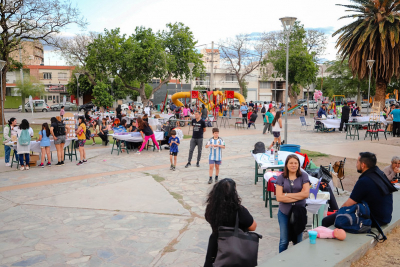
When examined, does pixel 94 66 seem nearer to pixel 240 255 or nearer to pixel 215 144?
pixel 215 144

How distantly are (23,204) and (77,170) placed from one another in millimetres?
3368

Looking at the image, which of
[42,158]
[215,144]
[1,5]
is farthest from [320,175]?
[1,5]

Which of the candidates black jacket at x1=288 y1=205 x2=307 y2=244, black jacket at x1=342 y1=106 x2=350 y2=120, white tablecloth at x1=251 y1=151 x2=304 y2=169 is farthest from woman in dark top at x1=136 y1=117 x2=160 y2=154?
black jacket at x1=342 y1=106 x2=350 y2=120

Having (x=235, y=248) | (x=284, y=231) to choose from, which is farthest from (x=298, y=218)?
(x=235, y=248)

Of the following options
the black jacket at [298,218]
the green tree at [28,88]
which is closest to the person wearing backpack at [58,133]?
the black jacket at [298,218]

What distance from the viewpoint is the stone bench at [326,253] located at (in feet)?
12.5

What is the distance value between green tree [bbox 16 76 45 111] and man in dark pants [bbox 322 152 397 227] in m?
51.4

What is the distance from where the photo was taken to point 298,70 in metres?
35.7

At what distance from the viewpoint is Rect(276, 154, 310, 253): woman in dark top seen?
14.8 ft

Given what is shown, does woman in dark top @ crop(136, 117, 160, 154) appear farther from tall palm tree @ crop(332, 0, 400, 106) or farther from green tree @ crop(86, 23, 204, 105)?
tall palm tree @ crop(332, 0, 400, 106)

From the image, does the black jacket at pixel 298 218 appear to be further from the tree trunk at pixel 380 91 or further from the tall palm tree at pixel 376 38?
the tree trunk at pixel 380 91

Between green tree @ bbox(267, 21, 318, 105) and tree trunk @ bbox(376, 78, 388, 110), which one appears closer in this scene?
tree trunk @ bbox(376, 78, 388, 110)

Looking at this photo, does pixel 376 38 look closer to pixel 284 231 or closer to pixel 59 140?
pixel 59 140

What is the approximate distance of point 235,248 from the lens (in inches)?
127
